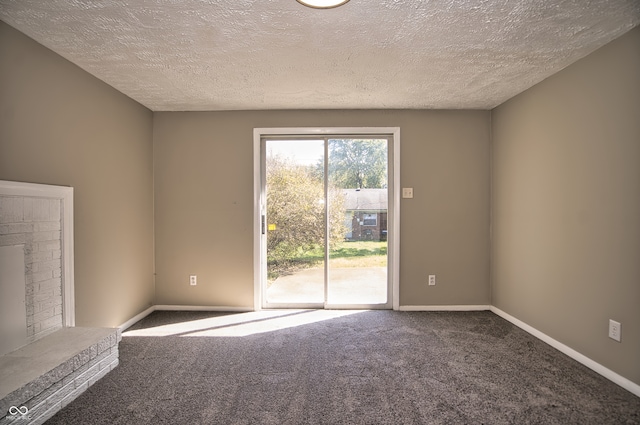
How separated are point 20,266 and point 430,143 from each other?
12.5ft

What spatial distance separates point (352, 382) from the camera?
2232 mm

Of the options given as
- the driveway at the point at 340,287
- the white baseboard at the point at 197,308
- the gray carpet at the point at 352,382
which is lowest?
the gray carpet at the point at 352,382

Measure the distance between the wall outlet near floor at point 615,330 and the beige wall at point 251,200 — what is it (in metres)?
1.54

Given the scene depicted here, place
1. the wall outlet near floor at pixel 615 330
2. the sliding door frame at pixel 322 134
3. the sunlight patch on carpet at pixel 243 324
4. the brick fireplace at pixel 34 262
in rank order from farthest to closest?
the sliding door frame at pixel 322 134, the sunlight patch on carpet at pixel 243 324, the wall outlet near floor at pixel 615 330, the brick fireplace at pixel 34 262

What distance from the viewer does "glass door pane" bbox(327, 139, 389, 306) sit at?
12.5 feet

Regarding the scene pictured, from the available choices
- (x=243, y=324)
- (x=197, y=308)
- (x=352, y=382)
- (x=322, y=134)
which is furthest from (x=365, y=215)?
(x=197, y=308)

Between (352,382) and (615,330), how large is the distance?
1819 millimetres

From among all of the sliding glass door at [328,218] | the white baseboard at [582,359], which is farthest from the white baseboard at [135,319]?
the white baseboard at [582,359]

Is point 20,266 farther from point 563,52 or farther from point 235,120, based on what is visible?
point 563,52

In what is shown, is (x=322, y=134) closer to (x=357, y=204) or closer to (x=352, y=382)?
(x=357, y=204)

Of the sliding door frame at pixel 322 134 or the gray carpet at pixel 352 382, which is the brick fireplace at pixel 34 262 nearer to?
the gray carpet at pixel 352 382

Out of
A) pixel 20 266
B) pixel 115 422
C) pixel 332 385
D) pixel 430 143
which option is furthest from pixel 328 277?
pixel 20 266

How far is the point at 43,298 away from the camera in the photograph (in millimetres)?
2314

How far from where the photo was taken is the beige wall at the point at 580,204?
2.12m
